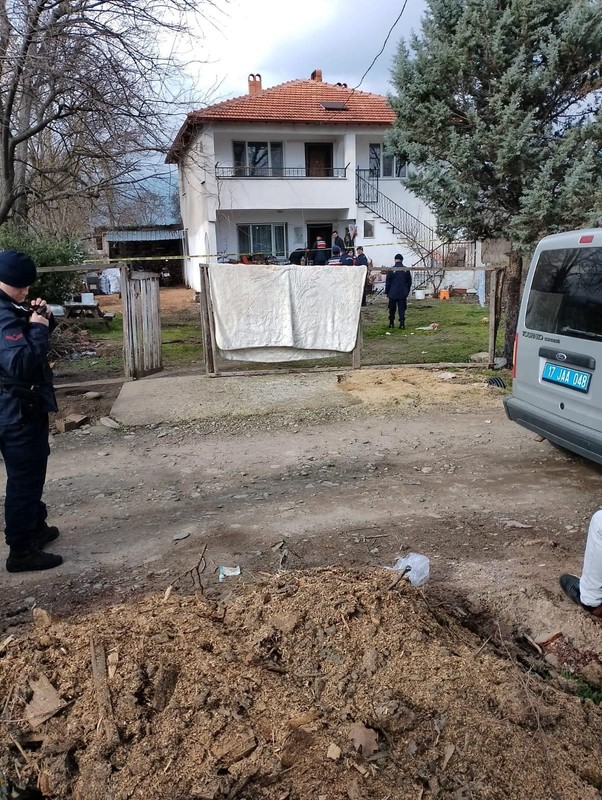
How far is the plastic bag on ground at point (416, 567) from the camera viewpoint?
3690 millimetres

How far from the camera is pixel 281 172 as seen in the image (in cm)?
2558

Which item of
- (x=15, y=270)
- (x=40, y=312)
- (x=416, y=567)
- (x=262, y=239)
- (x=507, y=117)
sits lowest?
(x=416, y=567)

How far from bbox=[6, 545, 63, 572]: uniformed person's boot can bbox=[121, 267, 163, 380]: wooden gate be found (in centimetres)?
548

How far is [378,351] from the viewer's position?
12094mm

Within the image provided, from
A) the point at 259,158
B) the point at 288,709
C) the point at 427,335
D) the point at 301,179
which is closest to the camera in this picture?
the point at 288,709

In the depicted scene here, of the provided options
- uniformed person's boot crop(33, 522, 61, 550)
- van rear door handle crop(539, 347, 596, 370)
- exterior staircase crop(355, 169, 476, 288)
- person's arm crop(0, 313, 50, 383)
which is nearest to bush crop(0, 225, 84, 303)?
uniformed person's boot crop(33, 522, 61, 550)

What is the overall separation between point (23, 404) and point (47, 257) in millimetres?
11056

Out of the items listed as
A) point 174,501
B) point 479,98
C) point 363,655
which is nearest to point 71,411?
point 174,501

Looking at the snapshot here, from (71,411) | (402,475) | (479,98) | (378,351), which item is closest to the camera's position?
(402,475)

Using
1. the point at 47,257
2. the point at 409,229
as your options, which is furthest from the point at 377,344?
the point at 409,229

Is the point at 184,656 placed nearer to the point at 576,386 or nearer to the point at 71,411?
the point at 576,386

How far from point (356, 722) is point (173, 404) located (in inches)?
248

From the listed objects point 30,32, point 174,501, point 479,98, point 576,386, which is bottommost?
point 174,501

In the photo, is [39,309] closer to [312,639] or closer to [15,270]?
[15,270]
